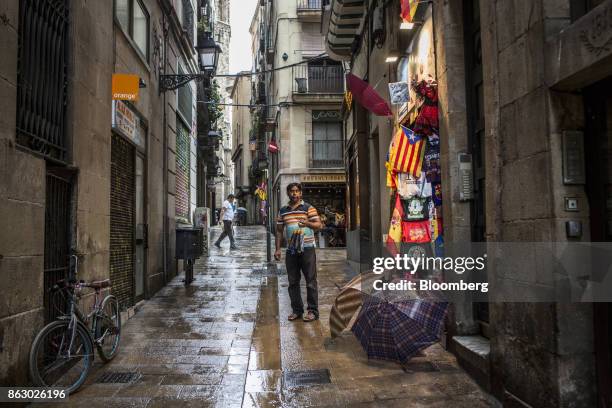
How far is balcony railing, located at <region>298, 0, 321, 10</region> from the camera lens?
26105mm

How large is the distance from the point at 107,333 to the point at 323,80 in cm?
2205

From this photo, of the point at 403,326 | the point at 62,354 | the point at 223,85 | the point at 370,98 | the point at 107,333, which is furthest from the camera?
the point at 223,85

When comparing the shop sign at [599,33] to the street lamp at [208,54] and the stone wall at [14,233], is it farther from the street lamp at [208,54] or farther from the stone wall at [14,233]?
the street lamp at [208,54]

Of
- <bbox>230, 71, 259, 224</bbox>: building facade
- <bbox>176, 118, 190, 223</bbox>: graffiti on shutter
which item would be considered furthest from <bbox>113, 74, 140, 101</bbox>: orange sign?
<bbox>230, 71, 259, 224</bbox>: building facade

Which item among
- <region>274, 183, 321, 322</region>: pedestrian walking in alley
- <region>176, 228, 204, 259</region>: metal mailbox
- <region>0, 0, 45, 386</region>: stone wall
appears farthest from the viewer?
<region>176, 228, 204, 259</region>: metal mailbox

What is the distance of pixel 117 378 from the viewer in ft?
16.1

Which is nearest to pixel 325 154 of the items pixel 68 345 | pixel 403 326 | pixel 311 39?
pixel 311 39

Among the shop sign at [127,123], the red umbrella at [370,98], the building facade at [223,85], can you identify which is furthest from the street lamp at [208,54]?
the building facade at [223,85]

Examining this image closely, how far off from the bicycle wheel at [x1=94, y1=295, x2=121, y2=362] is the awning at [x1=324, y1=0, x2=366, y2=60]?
8.06m

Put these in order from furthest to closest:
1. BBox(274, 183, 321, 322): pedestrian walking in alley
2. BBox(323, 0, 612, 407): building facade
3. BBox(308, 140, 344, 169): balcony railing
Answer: BBox(308, 140, 344, 169): balcony railing → BBox(274, 183, 321, 322): pedestrian walking in alley → BBox(323, 0, 612, 407): building facade

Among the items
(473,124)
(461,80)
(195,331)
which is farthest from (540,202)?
(195,331)

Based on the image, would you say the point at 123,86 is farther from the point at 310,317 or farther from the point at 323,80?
A: the point at 323,80

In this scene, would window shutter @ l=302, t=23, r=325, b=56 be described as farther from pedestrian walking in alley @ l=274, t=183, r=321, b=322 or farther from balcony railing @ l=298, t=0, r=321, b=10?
pedestrian walking in alley @ l=274, t=183, r=321, b=322

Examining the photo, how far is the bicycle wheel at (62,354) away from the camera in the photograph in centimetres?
452
